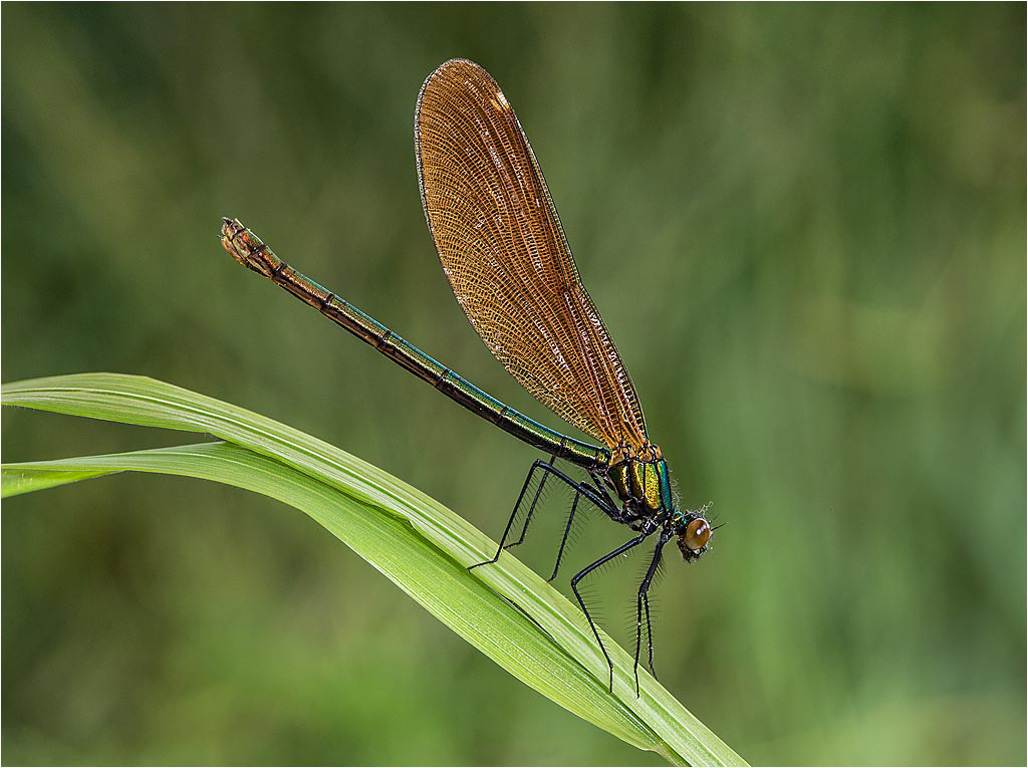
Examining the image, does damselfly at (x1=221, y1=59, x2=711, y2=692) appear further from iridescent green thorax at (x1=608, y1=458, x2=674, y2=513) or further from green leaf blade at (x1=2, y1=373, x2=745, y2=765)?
green leaf blade at (x1=2, y1=373, x2=745, y2=765)

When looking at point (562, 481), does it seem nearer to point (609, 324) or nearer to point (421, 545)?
point (421, 545)

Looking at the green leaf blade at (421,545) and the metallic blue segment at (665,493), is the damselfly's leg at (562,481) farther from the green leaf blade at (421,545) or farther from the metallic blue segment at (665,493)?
the green leaf blade at (421,545)

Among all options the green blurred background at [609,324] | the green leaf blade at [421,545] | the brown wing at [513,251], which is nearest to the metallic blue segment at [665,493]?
the brown wing at [513,251]

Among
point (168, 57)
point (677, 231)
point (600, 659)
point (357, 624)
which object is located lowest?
point (600, 659)

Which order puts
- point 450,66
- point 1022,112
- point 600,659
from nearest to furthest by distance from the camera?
point 600,659
point 450,66
point 1022,112

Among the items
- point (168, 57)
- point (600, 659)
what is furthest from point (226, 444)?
point (168, 57)

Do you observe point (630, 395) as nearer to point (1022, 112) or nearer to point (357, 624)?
point (357, 624)

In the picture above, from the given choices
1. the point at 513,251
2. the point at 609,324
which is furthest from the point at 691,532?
the point at 609,324
